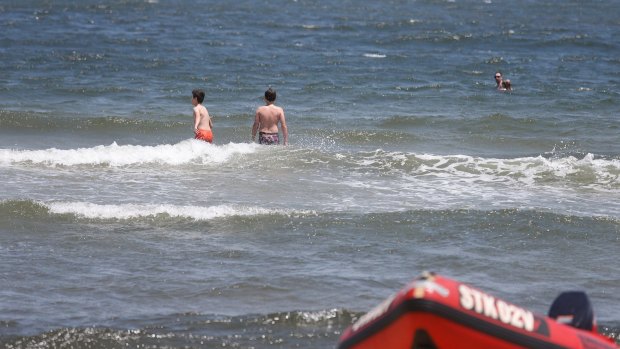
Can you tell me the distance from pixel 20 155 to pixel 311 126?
5.74 meters

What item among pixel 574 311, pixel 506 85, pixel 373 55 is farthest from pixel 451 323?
pixel 373 55

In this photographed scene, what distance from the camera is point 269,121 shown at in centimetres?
1425

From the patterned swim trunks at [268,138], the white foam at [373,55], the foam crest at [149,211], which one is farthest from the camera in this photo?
the white foam at [373,55]

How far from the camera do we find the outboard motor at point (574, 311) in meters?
5.57

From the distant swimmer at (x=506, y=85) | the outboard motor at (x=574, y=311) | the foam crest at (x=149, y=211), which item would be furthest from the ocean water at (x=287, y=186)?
the outboard motor at (x=574, y=311)

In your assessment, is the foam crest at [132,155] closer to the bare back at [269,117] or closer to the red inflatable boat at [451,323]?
the bare back at [269,117]

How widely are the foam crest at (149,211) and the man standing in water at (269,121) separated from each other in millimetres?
3174

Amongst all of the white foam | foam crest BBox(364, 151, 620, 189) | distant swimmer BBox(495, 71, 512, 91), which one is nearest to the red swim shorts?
foam crest BBox(364, 151, 620, 189)

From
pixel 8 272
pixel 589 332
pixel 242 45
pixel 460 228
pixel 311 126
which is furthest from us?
pixel 242 45

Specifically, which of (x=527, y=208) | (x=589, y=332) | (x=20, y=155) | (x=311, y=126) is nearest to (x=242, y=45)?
(x=311, y=126)

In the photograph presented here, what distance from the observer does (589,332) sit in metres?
5.49

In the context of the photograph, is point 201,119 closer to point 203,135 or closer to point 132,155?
point 203,135

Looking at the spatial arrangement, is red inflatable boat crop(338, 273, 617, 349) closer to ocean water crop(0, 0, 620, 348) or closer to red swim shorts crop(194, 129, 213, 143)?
ocean water crop(0, 0, 620, 348)

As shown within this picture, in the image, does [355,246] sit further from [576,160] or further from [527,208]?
[576,160]
